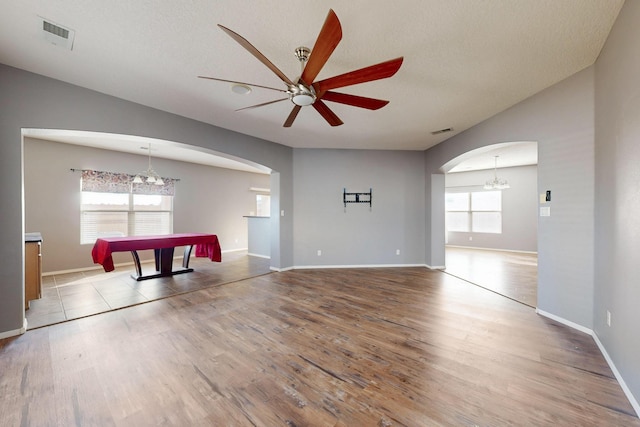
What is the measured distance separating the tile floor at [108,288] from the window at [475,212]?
7.28 m

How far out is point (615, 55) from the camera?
1981 mm

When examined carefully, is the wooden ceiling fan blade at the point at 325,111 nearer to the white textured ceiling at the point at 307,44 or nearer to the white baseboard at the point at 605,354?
the white textured ceiling at the point at 307,44

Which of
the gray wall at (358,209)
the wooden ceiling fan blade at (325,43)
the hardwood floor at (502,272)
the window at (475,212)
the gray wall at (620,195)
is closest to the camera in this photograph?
the wooden ceiling fan blade at (325,43)

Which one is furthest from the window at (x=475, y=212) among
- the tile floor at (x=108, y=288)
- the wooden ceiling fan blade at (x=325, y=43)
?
the wooden ceiling fan blade at (x=325, y=43)

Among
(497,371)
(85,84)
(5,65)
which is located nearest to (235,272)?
(85,84)

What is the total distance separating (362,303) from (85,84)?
4.30 meters

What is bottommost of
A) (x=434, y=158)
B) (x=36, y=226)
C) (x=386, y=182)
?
(x=36, y=226)

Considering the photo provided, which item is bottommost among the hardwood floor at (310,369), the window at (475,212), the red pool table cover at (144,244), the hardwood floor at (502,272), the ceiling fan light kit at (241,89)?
the hardwood floor at (502,272)

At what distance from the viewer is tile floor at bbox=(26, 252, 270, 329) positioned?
Result: 3.08m

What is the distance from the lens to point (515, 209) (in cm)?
793

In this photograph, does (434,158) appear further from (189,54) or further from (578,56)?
(189,54)

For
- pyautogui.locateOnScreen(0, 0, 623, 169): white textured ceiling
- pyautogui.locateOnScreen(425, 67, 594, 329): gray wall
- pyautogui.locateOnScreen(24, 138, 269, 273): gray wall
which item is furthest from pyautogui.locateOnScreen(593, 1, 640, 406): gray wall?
pyautogui.locateOnScreen(24, 138, 269, 273): gray wall

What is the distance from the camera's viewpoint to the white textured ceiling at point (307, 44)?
1803 mm

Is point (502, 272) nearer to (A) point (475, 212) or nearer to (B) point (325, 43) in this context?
(A) point (475, 212)
